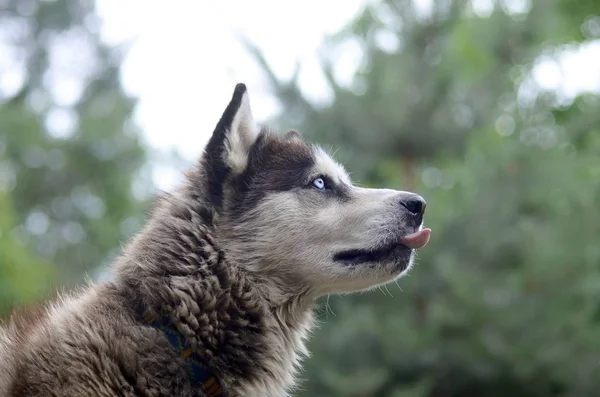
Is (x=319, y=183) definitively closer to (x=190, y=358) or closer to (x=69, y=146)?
(x=190, y=358)

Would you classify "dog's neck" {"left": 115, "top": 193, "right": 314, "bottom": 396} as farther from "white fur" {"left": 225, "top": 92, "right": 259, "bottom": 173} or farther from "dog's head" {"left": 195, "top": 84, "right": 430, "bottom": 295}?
"white fur" {"left": 225, "top": 92, "right": 259, "bottom": 173}

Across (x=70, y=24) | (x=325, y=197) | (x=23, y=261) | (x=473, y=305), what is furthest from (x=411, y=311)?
(x=70, y=24)

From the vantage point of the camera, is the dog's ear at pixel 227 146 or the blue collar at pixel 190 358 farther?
the dog's ear at pixel 227 146

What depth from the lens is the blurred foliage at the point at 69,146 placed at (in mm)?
24391

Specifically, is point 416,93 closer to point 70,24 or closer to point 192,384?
point 192,384

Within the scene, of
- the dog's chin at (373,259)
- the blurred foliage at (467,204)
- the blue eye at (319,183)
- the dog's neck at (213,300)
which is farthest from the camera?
the blurred foliage at (467,204)

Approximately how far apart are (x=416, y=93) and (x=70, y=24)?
16282mm

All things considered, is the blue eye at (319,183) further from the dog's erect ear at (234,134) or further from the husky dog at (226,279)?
the dog's erect ear at (234,134)

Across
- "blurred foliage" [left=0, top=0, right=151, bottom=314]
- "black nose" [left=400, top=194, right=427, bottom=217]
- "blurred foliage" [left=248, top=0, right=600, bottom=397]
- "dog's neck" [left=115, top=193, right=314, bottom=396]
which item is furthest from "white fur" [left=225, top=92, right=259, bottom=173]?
"blurred foliage" [left=0, top=0, right=151, bottom=314]

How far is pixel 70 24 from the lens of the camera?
27.1 m

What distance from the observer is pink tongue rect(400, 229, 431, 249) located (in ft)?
15.7

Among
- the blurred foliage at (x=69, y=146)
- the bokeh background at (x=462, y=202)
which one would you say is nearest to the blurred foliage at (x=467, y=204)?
the bokeh background at (x=462, y=202)

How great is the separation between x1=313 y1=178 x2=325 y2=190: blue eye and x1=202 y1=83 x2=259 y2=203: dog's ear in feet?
1.49

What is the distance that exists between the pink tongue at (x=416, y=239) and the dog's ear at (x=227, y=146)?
1059 mm
